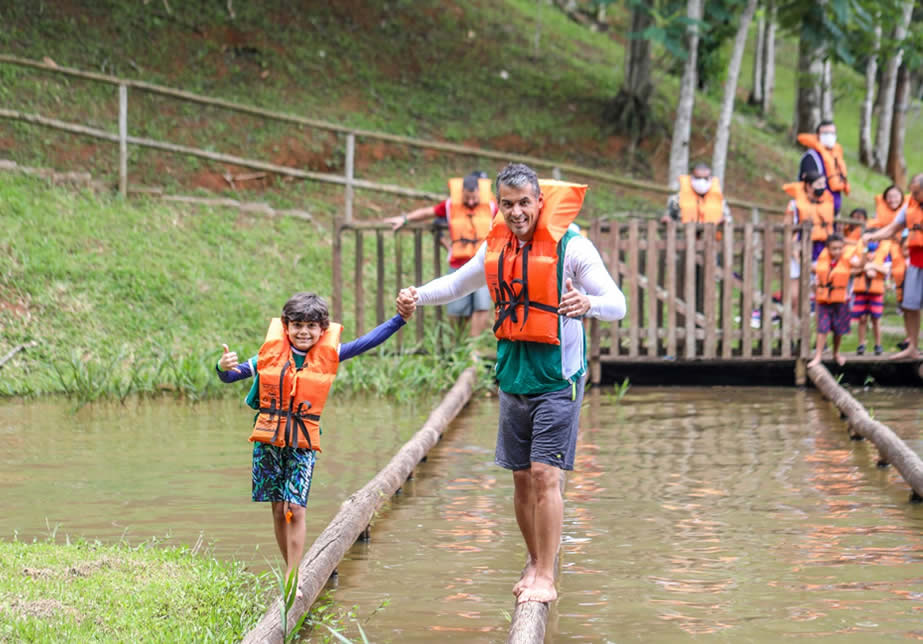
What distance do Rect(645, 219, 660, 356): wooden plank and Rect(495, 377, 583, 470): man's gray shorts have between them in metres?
7.11

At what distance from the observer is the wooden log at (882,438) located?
8016 mm

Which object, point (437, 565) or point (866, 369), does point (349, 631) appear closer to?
point (437, 565)

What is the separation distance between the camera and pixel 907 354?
525 inches

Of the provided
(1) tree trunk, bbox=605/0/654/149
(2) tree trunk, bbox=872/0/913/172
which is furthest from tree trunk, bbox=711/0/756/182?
(1) tree trunk, bbox=605/0/654/149

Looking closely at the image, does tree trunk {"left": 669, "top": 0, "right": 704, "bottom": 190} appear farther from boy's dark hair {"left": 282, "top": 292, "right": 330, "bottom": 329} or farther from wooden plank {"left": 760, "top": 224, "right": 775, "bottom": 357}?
boy's dark hair {"left": 282, "top": 292, "right": 330, "bottom": 329}

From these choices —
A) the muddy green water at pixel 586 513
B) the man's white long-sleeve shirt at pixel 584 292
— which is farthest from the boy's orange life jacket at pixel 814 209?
the man's white long-sleeve shirt at pixel 584 292

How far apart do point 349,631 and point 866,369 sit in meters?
9.68

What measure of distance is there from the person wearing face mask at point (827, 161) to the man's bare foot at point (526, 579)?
10.9 metres

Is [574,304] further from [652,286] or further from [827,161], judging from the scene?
[827,161]

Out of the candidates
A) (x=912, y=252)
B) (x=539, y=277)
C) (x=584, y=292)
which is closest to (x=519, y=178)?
(x=539, y=277)

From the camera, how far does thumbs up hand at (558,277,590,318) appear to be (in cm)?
553

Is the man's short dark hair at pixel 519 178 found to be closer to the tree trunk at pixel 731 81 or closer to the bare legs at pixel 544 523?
the bare legs at pixel 544 523

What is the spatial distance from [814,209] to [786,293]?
2453mm

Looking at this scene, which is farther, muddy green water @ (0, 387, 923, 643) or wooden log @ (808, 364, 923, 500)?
wooden log @ (808, 364, 923, 500)
